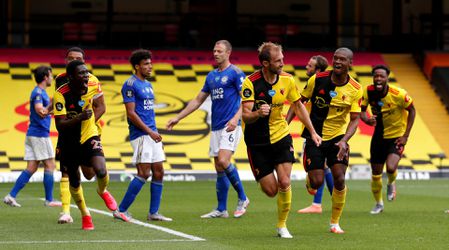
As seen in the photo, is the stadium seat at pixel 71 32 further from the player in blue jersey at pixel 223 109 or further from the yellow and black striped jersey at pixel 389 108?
the player in blue jersey at pixel 223 109

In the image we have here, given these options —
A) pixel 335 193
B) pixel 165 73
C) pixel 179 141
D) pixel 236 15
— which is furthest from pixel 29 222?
pixel 236 15

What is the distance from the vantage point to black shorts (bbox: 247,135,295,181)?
13.8 m

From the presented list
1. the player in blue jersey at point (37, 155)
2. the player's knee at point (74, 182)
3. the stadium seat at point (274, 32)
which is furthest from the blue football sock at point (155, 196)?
the stadium seat at point (274, 32)

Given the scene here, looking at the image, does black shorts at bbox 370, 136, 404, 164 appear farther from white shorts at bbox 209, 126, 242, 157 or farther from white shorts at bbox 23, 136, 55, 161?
white shorts at bbox 23, 136, 55, 161

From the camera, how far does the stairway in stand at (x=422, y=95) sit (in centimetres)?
3308

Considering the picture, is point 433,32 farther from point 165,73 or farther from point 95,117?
point 95,117

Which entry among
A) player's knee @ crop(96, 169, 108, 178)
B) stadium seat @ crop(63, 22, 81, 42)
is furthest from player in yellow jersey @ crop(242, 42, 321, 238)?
stadium seat @ crop(63, 22, 81, 42)

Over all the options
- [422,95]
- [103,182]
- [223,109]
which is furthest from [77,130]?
[422,95]

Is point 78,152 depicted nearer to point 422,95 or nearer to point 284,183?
point 284,183

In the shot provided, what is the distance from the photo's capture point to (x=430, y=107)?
114 feet

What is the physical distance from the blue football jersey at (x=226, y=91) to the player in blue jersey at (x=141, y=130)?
3.57 ft

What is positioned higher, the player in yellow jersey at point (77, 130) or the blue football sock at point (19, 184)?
the player in yellow jersey at point (77, 130)

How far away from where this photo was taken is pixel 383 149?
18344 mm

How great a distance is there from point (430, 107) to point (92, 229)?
21.9 metres
